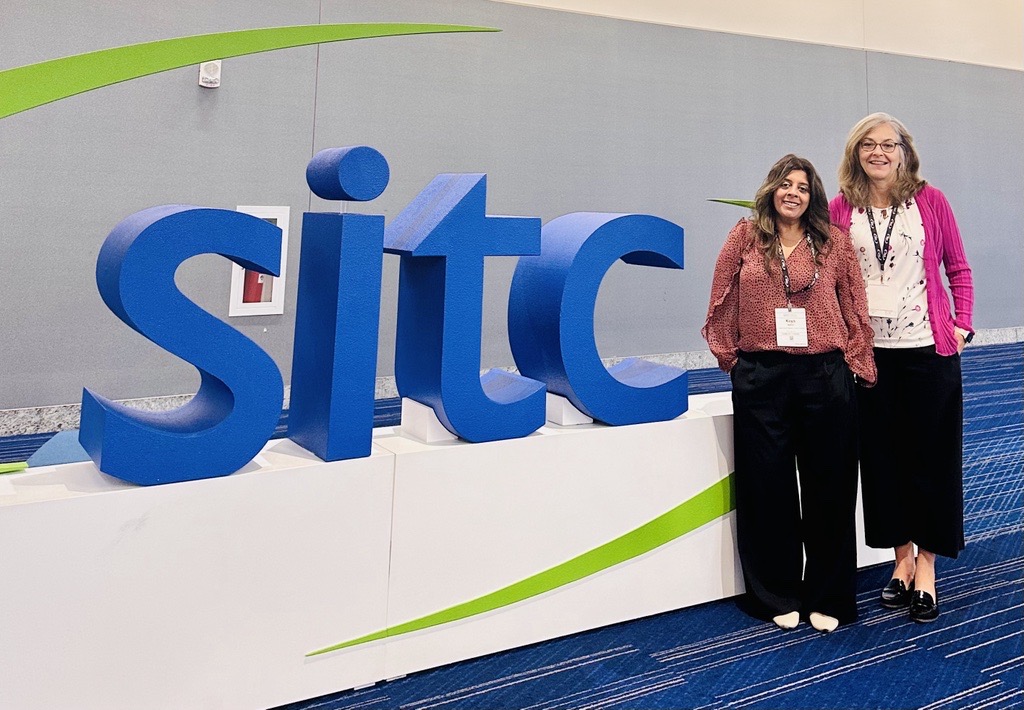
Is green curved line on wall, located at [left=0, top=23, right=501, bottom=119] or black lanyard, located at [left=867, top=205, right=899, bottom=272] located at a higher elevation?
green curved line on wall, located at [left=0, top=23, right=501, bottom=119]

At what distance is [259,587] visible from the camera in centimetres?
202

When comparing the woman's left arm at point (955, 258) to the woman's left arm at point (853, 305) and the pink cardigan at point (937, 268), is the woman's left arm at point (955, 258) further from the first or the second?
the woman's left arm at point (853, 305)

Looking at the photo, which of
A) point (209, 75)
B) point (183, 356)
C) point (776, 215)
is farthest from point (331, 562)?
point (209, 75)

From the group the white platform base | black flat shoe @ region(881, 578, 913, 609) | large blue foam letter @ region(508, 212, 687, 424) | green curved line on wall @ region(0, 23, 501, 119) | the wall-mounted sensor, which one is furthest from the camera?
the wall-mounted sensor

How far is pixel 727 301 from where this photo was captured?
269cm

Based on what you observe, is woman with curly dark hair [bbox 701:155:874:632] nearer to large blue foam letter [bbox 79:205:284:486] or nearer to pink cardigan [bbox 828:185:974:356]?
pink cardigan [bbox 828:185:974:356]

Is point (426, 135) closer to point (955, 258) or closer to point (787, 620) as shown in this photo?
point (955, 258)

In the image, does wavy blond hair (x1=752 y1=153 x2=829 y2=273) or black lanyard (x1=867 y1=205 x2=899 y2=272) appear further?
black lanyard (x1=867 y1=205 x2=899 y2=272)

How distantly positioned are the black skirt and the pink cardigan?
0.25ft

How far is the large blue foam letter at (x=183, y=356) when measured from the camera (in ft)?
6.18

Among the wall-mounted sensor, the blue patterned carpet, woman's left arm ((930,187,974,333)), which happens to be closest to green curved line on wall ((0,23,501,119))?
the blue patterned carpet

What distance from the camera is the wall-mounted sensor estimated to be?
4.91 metres

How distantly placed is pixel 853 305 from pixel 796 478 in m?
0.55

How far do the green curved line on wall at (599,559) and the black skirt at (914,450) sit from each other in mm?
504
